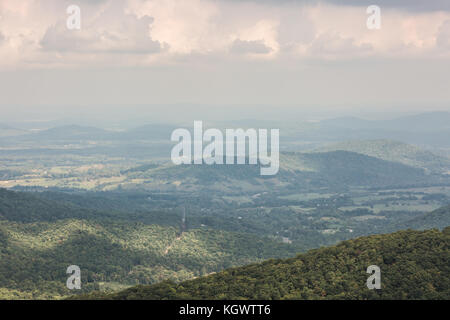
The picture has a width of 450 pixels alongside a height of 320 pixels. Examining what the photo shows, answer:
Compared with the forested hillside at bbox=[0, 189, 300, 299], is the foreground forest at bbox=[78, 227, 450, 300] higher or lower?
higher

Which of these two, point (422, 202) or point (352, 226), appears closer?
point (352, 226)

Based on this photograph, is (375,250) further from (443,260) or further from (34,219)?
(34,219)

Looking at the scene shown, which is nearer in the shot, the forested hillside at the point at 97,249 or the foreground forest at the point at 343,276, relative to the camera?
the foreground forest at the point at 343,276

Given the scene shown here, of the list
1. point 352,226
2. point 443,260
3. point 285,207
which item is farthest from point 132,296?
point 285,207

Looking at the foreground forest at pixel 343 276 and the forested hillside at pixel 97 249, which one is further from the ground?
the foreground forest at pixel 343 276

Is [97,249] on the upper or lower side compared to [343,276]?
lower

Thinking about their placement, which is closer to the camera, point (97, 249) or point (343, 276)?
point (343, 276)

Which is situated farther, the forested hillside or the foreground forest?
the forested hillside
